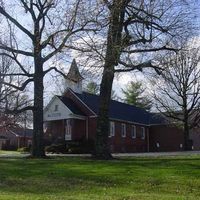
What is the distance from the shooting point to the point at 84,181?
18.4 metres

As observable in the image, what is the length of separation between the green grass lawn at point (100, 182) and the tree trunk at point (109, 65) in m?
5.29

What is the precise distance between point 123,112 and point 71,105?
32.9 feet

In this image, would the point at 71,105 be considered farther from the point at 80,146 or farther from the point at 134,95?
the point at 134,95

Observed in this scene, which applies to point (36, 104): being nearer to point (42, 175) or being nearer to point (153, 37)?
point (153, 37)

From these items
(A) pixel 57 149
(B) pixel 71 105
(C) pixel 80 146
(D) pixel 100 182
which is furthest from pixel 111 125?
(D) pixel 100 182

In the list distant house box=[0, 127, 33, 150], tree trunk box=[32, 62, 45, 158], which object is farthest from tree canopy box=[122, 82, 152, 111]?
tree trunk box=[32, 62, 45, 158]

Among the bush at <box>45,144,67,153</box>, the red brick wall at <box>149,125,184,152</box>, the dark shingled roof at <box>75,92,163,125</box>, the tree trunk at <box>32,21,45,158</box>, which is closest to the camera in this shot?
the tree trunk at <box>32,21,45,158</box>

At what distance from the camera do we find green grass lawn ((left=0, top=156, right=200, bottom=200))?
14539 millimetres

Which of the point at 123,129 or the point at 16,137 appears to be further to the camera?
the point at 16,137

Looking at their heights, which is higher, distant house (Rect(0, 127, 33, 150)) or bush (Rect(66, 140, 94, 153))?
distant house (Rect(0, 127, 33, 150))

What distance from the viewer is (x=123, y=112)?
65.7m

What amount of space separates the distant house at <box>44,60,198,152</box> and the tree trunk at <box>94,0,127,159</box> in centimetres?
2095

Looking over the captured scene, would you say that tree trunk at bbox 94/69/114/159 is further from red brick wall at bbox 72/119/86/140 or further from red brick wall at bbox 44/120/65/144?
red brick wall at bbox 44/120/65/144

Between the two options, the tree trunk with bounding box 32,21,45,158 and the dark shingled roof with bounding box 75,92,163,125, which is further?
the dark shingled roof with bounding box 75,92,163,125
